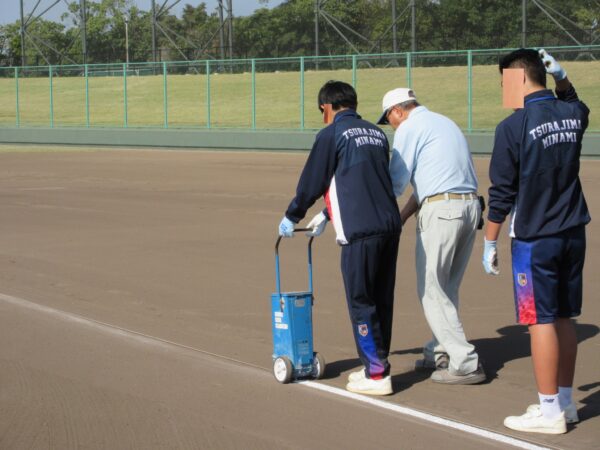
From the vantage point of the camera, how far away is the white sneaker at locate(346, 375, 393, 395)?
6137 millimetres

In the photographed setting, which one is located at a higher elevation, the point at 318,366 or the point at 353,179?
the point at 353,179

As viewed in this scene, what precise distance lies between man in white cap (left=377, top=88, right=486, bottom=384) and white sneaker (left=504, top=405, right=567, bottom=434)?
0.93 metres

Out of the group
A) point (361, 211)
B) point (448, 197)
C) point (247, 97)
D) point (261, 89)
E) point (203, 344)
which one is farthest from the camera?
point (247, 97)

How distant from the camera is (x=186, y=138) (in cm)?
3694

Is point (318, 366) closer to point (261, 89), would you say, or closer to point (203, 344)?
point (203, 344)

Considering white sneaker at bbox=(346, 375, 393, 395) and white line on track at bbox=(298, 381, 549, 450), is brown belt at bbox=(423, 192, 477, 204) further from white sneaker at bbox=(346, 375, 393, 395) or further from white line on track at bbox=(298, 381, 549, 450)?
white line on track at bbox=(298, 381, 549, 450)

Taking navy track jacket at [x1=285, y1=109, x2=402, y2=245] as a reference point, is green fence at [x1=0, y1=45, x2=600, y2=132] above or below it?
above

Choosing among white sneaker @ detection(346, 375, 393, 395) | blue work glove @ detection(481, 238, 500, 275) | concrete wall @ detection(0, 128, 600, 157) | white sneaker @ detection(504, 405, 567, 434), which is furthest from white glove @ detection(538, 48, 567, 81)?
concrete wall @ detection(0, 128, 600, 157)

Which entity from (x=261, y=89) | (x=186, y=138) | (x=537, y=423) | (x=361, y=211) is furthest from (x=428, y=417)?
(x=261, y=89)

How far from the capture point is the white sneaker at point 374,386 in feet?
20.1

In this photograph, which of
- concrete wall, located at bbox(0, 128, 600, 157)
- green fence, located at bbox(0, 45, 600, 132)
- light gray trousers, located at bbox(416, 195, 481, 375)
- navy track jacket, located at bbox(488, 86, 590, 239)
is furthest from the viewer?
green fence, located at bbox(0, 45, 600, 132)

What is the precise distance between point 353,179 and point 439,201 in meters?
0.59

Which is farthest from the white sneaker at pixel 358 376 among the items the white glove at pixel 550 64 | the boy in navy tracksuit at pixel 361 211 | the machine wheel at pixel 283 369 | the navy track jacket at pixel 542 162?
the white glove at pixel 550 64

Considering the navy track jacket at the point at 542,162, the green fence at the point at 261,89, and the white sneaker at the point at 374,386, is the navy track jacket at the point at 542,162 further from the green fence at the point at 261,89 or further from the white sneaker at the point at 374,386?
the green fence at the point at 261,89
